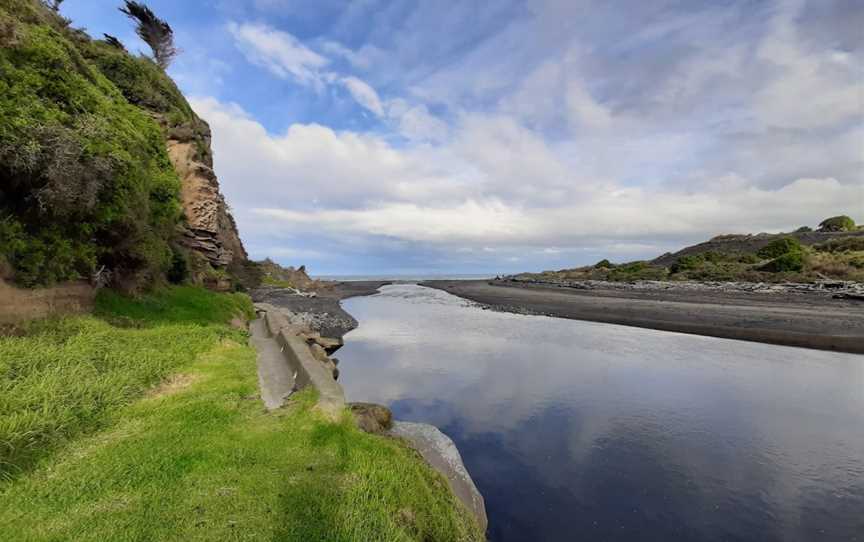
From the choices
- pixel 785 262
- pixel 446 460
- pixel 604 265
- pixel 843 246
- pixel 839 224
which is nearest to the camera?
pixel 446 460

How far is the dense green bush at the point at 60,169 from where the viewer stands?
9477 millimetres

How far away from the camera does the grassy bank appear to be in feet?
14.1

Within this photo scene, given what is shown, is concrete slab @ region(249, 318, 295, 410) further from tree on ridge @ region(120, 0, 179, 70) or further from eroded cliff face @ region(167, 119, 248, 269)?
tree on ridge @ region(120, 0, 179, 70)

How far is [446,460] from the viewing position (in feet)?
29.0

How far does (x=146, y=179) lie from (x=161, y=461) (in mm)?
11662

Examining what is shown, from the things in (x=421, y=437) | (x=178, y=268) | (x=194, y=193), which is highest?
(x=194, y=193)

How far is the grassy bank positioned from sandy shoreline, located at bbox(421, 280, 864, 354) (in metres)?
26.0

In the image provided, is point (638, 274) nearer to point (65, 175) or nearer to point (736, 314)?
point (736, 314)

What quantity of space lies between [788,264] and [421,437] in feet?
205

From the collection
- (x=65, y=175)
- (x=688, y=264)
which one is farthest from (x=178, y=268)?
(x=688, y=264)

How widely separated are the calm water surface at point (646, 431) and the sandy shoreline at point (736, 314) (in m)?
3.07

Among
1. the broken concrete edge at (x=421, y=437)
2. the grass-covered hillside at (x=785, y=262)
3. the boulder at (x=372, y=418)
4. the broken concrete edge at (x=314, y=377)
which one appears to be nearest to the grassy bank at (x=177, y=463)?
the broken concrete edge at (x=314, y=377)

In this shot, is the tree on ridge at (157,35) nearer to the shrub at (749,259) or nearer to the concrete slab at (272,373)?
the concrete slab at (272,373)

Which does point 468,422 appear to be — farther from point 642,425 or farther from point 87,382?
point 87,382
